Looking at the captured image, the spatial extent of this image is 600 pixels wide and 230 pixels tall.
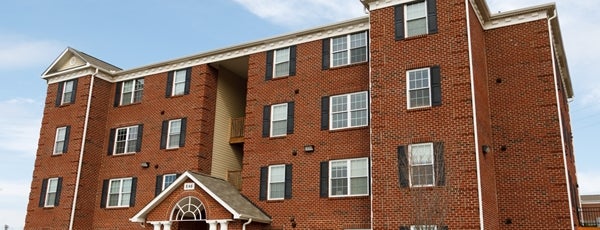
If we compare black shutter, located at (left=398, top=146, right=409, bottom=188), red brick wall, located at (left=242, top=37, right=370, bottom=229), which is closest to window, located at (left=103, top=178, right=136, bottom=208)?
red brick wall, located at (left=242, top=37, right=370, bottom=229)

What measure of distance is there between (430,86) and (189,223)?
41.7 ft

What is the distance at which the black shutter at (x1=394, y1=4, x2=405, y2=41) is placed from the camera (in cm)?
2073

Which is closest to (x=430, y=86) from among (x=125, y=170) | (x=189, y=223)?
(x=189, y=223)

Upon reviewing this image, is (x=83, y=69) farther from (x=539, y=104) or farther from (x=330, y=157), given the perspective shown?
(x=539, y=104)

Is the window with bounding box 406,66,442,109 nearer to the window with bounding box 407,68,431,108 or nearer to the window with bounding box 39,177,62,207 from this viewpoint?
the window with bounding box 407,68,431,108

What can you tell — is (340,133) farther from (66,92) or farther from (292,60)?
(66,92)

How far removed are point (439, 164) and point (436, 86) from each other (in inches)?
114

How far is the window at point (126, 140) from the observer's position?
1130 inches

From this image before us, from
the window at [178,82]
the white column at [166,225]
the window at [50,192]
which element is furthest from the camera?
the window at [50,192]

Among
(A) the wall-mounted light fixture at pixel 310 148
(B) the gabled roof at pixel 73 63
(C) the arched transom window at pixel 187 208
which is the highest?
(B) the gabled roof at pixel 73 63

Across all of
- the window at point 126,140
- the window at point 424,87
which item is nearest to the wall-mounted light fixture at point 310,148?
the window at point 424,87

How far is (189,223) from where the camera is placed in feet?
82.6

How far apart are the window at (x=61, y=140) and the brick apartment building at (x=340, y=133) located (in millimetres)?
93

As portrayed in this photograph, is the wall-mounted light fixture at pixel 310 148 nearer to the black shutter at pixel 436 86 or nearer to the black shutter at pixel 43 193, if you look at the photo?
the black shutter at pixel 436 86
